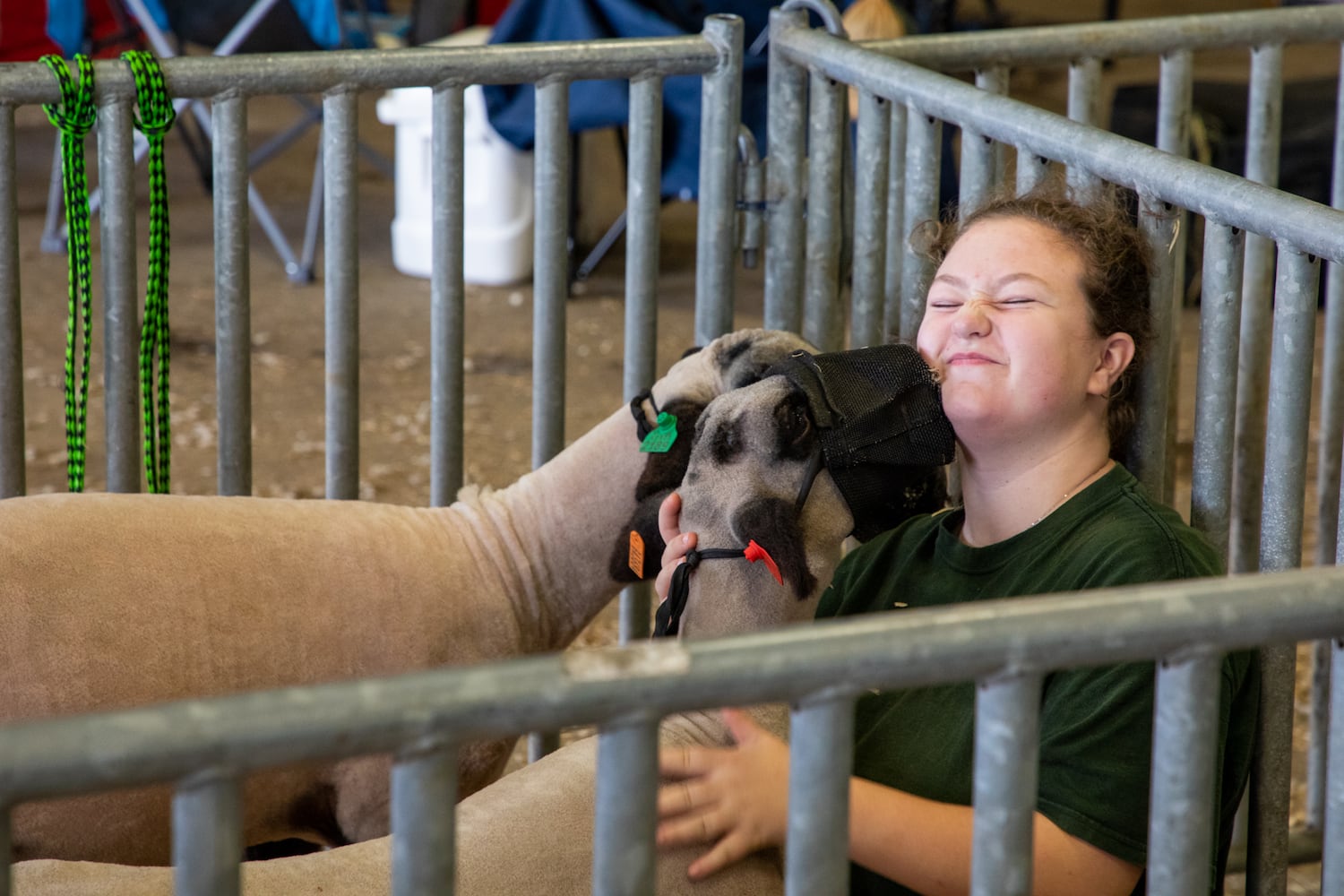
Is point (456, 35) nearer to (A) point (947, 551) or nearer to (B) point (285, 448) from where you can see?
(B) point (285, 448)

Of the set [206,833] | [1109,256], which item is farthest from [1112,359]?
[206,833]

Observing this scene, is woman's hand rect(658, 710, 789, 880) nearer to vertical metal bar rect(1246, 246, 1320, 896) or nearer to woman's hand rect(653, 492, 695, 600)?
woman's hand rect(653, 492, 695, 600)

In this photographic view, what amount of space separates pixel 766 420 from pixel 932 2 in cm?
596

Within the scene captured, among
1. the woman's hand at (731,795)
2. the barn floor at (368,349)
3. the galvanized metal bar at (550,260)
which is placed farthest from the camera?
the barn floor at (368,349)

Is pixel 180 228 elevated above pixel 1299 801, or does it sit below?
above

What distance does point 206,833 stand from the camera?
0.91 meters

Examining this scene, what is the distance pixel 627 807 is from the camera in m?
0.99

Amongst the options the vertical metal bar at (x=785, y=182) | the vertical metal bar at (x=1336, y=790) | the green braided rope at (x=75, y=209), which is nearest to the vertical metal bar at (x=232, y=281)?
the green braided rope at (x=75, y=209)

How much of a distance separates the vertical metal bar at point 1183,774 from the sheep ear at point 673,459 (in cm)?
107

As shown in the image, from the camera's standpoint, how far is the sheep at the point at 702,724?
1534mm

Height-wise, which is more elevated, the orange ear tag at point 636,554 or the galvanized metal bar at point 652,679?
the galvanized metal bar at point 652,679

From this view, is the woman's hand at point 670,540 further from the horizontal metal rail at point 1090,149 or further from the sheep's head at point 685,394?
the horizontal metal rail at point 1090,149

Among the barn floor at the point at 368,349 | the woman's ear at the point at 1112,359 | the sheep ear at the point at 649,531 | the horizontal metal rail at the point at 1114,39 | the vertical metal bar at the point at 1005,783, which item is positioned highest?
the horizontal metal rail at the point at 1114,39

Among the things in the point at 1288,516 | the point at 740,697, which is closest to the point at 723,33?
the point at 1288,516
